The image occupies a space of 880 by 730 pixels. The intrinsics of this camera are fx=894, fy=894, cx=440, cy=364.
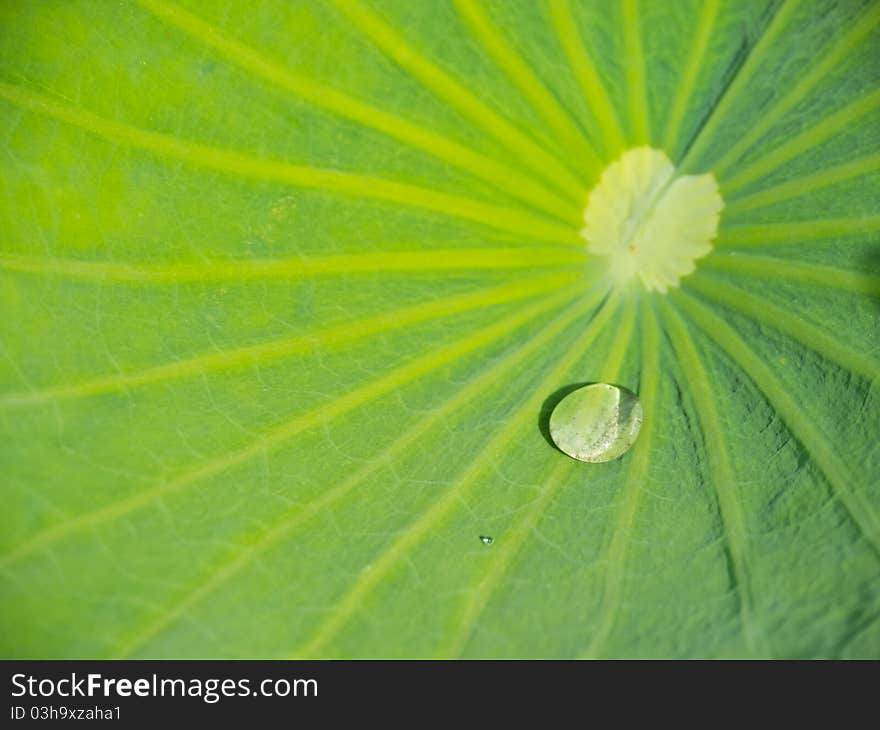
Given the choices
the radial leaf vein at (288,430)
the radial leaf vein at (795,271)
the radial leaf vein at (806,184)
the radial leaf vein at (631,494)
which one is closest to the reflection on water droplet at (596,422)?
the radial leaf vein at (631,494)

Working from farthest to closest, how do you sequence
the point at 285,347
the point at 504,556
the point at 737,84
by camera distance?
the point at 737,84
the point at 285,347
the point at 504,556

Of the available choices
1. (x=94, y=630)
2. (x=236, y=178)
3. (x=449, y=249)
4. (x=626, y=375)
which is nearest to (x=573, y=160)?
(x=449, y=249)

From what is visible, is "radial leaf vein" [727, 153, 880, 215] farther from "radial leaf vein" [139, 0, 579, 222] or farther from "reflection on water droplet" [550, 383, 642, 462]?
A: "reflection on water droplet" [550, 383, 642, 462]

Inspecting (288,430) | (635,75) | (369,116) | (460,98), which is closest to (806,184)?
(635,75)

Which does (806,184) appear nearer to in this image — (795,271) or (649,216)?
(795,271)

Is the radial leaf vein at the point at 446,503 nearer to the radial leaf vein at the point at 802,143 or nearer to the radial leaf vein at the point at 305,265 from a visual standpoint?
the radial leaf vein at the point at 305,265
